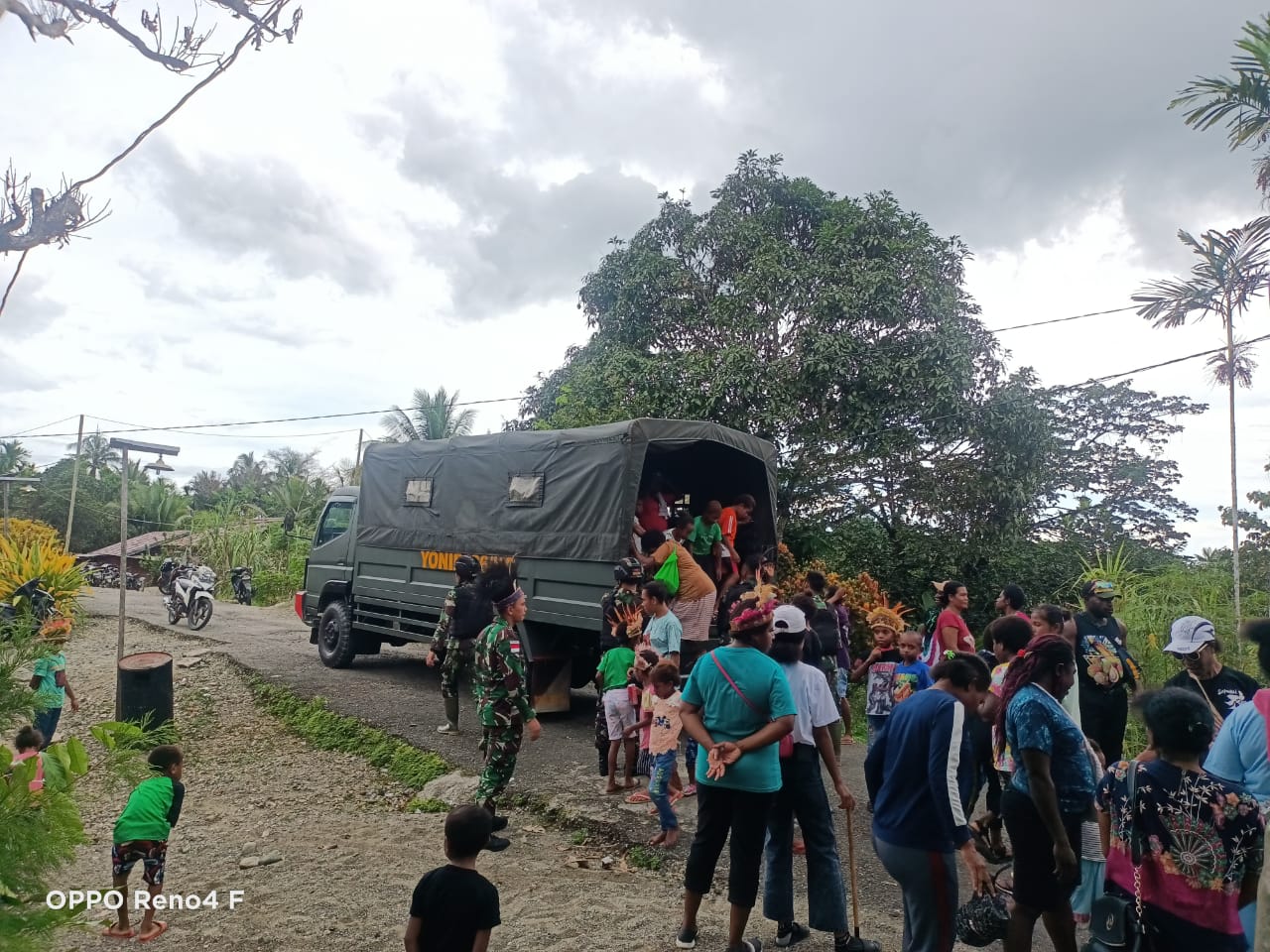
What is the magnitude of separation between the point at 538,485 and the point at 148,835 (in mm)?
4578

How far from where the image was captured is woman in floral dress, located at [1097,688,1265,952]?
95.0 inches

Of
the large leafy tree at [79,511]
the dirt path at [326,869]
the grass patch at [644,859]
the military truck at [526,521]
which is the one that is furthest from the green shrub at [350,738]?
the large leafy tree at [79,511]

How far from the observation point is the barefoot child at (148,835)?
13.4ft

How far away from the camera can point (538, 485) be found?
816 cm

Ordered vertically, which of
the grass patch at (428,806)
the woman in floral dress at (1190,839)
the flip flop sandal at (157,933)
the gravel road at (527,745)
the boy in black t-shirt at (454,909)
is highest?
the woman in floral dress at (1190,839)

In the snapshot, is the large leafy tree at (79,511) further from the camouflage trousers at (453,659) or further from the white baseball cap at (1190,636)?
the white baseball cap at (1190,636)

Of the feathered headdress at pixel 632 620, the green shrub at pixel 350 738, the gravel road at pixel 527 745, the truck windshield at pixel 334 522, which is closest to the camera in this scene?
the gravel road at pixel 527 745

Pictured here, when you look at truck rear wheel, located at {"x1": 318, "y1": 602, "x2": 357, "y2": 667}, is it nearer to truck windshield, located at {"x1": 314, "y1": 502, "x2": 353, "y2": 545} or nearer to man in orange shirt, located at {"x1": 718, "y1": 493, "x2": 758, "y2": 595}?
truck windshield, located at {"x1": 314, "y1": 502, "x2": 353, "y2": 545}

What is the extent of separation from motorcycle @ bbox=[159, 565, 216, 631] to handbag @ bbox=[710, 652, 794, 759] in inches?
566

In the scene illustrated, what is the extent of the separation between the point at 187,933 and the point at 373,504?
21.2 ft

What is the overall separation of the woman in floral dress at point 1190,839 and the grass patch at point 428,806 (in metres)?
4.50

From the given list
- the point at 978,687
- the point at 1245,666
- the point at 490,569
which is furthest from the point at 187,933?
the point at 1245,666

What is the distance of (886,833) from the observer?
3.05m

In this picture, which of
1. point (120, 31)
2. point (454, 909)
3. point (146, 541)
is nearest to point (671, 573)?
point (454, 909)
